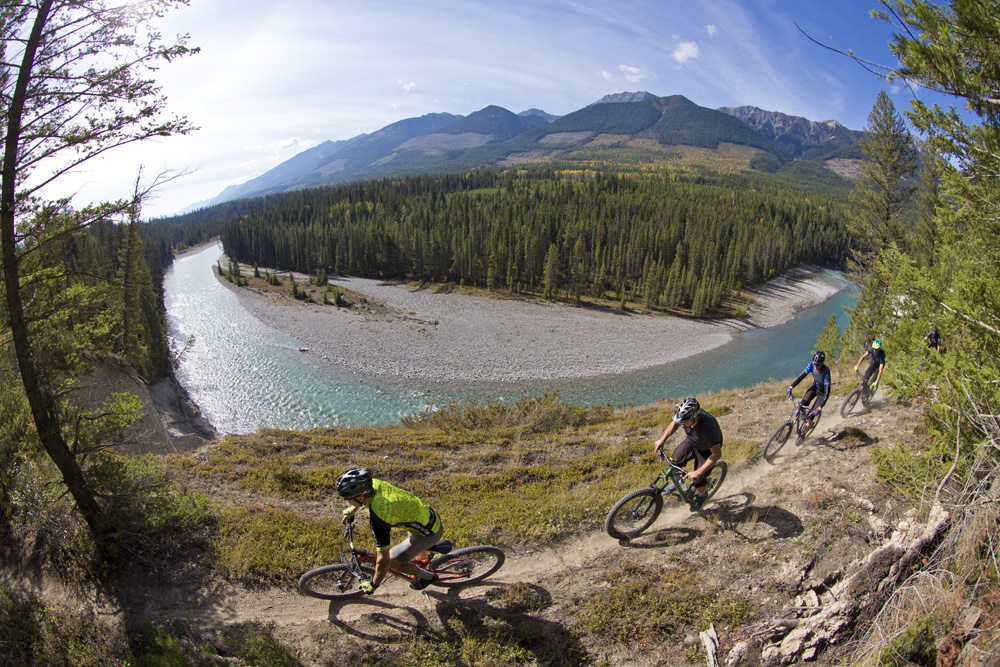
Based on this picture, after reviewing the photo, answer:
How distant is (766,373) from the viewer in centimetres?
4275

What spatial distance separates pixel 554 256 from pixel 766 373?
134 ft

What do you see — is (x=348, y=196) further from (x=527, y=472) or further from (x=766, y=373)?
(x=527, y=472)

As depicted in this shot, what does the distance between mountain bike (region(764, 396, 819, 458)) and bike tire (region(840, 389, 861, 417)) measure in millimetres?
2618

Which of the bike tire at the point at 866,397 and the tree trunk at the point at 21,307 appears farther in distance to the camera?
the bike tire at the point at 866,397

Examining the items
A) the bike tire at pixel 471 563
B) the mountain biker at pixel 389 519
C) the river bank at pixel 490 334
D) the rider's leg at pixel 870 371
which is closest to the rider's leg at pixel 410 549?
the mountain biker at pixel 389 519

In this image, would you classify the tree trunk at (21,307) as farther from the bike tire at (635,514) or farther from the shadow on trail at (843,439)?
the shadow on trail at (843,439)

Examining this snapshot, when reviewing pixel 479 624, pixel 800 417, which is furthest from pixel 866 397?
pixel 479 624

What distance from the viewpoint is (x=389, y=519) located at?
17.5ft

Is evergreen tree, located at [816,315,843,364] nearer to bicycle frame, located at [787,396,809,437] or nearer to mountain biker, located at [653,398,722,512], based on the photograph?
bicycle frame, located at [787,396,809,437]

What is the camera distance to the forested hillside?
78000 millimetres

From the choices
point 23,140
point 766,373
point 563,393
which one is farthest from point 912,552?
point 766,373

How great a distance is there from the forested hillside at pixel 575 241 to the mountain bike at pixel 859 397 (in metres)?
58.2

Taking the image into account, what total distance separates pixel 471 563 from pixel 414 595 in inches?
38.2

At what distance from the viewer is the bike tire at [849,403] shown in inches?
493
